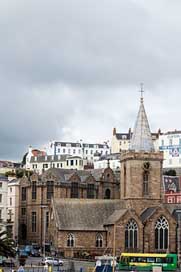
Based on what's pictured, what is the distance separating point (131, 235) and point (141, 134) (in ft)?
43.6

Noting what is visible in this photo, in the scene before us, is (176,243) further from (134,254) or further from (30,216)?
(30,216)

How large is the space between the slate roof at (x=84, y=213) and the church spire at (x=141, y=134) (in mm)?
7585

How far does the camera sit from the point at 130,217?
99688 mm

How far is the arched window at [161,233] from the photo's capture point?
3964 inches

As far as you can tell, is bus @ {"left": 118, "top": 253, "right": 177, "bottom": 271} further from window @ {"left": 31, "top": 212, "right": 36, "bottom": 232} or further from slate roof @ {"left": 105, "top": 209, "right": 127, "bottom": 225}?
window @ {"left": 31, "top": 212, "right": 36, "bottom": 232}

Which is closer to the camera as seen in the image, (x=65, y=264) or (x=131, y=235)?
(x=65, y=264)

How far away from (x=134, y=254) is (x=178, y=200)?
55.8 metres

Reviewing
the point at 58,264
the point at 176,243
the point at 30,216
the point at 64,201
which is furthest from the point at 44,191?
the point at 58,264

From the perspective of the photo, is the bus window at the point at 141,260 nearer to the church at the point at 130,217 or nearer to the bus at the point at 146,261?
the bus at the point at 146,261

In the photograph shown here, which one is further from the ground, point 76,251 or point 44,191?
point 44,191

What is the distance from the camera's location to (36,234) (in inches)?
4574

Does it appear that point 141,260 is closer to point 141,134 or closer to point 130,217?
point 130,217

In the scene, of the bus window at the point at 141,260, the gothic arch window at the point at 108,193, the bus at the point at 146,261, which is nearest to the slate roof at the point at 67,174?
the gothic arch window at the point at 108,193

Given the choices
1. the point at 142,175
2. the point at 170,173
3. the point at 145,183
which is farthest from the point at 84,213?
the point at 170,173
